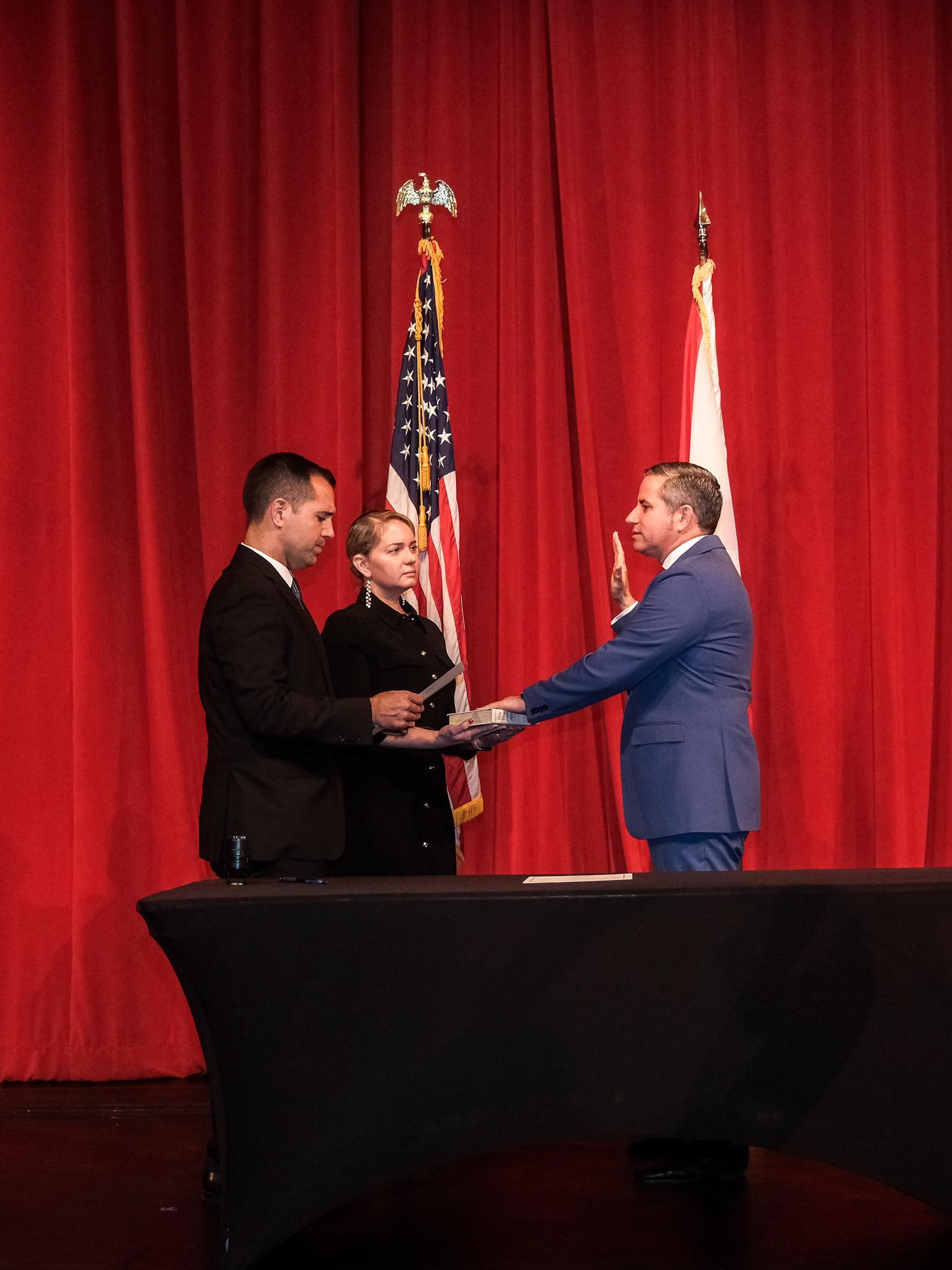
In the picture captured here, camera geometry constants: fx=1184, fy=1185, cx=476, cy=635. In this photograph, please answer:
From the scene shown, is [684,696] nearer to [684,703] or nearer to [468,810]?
[684,703]

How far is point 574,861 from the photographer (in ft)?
13.4

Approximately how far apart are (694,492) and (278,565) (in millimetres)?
1129

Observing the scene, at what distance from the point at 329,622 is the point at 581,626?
3.90 ft

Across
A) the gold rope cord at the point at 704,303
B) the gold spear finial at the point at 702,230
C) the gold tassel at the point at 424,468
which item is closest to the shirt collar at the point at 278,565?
the gold tassel at the point at 424,468

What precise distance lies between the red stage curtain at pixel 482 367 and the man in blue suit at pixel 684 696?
0.94m

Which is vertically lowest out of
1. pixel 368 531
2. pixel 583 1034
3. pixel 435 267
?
pixel 583 1034

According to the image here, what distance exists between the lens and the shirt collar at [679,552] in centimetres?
317

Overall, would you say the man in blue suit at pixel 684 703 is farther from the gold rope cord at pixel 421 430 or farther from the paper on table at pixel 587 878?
the gold rope cord at pixel 421 430

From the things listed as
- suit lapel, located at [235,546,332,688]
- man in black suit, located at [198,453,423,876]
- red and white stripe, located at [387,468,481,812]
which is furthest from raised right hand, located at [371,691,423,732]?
red and white stripe, located at [387,468,481,812]

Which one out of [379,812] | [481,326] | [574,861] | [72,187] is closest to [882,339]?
[481,326]

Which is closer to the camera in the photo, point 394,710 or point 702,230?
point 394,710

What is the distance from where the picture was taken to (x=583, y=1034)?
2.16 meters

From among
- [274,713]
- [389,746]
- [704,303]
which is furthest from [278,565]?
[704,303]

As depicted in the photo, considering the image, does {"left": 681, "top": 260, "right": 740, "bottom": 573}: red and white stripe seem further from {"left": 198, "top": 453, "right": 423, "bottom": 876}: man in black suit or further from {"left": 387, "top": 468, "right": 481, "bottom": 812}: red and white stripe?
{"left": 198, "top": 453, "right": 423, "bottom": 876}: man in black suit
